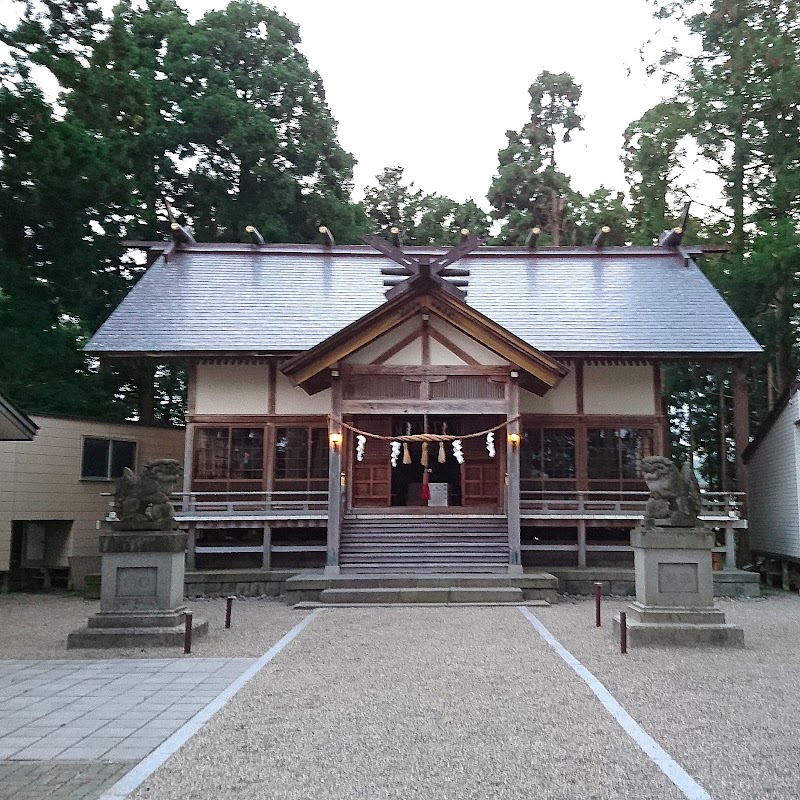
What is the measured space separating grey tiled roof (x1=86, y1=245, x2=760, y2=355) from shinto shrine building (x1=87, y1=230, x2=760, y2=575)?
7cm

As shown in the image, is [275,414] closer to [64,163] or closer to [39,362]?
[64,163]

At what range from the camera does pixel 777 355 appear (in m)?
24.4

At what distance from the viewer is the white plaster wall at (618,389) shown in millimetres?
18484

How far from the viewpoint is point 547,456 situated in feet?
60.4

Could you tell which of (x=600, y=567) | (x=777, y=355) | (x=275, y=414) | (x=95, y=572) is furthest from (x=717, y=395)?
(x=95, y=572)

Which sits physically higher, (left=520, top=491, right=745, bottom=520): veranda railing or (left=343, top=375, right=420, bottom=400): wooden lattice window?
(left=343, top=375, right=420, bottom=400): wooden lattice window

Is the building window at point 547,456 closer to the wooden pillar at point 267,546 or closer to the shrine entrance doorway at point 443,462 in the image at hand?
the shrine entrance doorway at point 443,462

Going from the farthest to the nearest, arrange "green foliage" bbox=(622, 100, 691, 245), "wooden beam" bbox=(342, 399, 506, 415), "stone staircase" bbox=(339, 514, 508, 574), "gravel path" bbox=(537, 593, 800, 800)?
"green foliage" bbox=(622, 100, 691, 245) → "wooden beam" bbox=(342, 399, 506, 415) → "stone staircase" bbox=(339, 514, 508, 574) → "gravel path" bbox=(537, 593, 800, 800)

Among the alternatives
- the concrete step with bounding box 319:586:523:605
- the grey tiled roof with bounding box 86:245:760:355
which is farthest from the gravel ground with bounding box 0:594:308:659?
the grey tiled roof with bounding box 86:245:760:355

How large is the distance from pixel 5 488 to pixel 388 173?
31493 mm

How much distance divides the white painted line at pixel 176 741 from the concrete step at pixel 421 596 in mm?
4819

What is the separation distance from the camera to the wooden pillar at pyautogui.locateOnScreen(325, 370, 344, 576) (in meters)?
15.1

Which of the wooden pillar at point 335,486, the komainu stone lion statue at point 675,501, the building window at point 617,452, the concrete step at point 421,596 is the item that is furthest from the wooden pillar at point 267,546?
the komainu stone lion statue at point 675,501

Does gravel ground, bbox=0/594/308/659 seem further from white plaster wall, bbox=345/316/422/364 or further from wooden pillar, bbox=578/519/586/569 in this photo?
wooden pillar, bbox=578/519/586/569
